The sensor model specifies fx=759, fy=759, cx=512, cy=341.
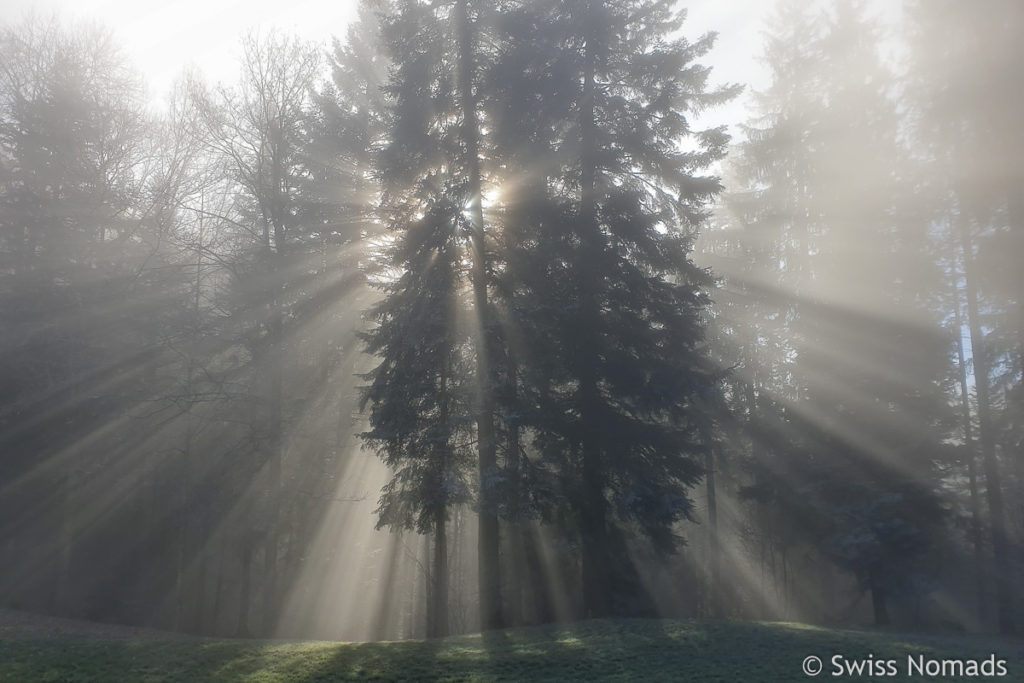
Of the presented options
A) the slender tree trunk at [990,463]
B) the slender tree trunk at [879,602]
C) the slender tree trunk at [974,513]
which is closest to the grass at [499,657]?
the slender tree trunk at [879,602]

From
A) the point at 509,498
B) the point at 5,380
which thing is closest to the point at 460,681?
the point at 509,498

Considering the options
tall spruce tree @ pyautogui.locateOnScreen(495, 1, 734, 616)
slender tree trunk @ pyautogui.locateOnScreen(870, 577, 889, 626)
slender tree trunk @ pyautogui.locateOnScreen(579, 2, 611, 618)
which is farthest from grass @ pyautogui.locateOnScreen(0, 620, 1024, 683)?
slender tree trunk @ pyautogui.locateOnScreen(870, 577, 889, 626)

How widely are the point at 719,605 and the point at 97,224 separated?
23156mm

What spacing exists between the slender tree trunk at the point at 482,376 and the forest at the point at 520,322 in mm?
73

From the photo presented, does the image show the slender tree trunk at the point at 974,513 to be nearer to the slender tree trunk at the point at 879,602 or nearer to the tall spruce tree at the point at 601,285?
the slender tree trunk at the point at 879,602

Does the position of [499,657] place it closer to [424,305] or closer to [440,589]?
[440,589]

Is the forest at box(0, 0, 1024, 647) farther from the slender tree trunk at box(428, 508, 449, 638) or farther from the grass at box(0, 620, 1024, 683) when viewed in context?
the grass at box(0, 620, 1024, 683)

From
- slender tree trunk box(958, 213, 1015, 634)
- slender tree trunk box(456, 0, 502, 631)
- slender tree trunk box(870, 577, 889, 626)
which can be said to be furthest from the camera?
slender tree trunk box(870, 577, 889, 626)

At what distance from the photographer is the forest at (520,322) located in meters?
16.3

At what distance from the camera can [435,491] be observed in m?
15.2

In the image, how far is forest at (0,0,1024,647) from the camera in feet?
53.4

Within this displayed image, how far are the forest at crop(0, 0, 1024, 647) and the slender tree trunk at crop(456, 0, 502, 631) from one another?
73 mm

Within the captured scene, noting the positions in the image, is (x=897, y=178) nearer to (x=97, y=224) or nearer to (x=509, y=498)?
(x=509, y=498)

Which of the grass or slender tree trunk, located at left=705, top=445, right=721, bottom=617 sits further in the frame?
slender tree trunk, located at left=705, top=445, right=721, bottom=617
